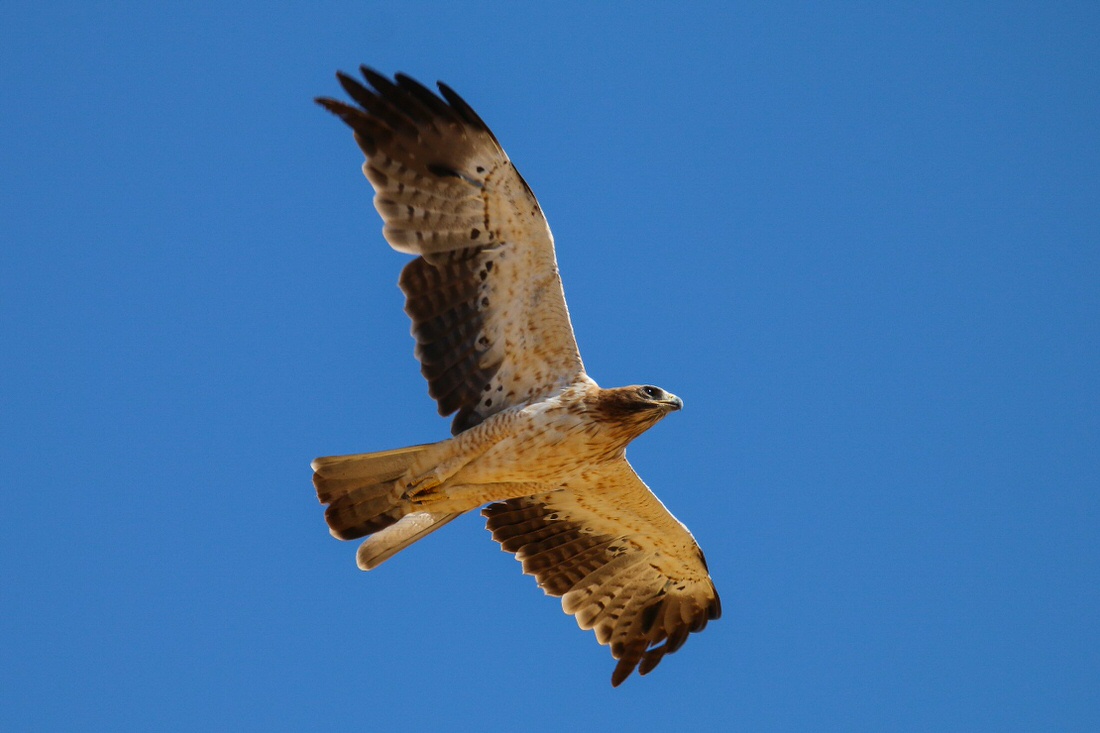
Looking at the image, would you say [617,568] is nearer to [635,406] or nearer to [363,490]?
[635,406]

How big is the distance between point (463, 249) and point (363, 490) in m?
2.12

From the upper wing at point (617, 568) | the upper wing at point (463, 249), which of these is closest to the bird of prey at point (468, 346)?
the upper wing at point (463, 249)

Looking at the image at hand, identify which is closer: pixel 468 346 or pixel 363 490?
pixel 363 490

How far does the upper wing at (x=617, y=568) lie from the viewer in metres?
12.0

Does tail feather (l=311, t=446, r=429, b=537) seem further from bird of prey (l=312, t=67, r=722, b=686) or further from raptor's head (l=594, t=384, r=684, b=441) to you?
raptor's head (l=594, t=384, r=684, b=441)

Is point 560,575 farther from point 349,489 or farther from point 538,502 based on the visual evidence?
point 349,489

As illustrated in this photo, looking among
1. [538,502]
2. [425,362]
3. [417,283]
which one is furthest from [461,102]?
[538,502]

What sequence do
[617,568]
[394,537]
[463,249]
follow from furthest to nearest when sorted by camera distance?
[617,568] < [394,537] < [463,249]

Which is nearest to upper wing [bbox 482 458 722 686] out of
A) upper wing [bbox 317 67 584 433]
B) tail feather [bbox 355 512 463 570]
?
tail feather [bbox 355 512 463 570]

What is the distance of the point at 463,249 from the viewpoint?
10719 millimetres

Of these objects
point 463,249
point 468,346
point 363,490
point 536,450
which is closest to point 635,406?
point 536,450

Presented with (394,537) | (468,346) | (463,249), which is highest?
(463,249)

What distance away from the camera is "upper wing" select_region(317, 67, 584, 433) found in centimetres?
1052

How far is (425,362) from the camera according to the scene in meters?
11.0
